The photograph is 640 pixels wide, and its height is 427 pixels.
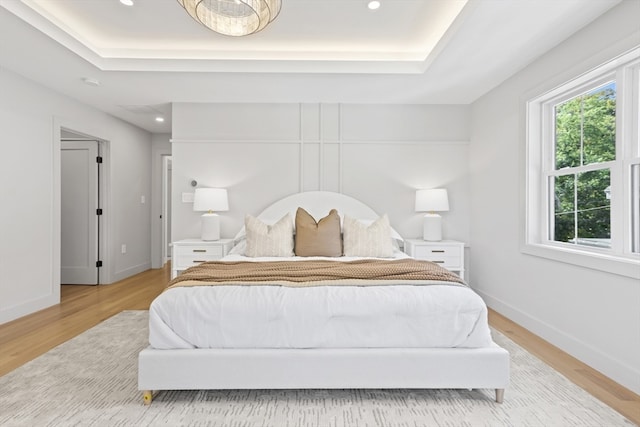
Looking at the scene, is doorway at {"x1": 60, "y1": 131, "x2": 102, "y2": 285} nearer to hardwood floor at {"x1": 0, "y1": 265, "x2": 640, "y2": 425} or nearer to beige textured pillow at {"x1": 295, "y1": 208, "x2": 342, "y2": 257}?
hardwood floor at {"x1": 0, "y1": 265, "x2": 640, "y2": 425}

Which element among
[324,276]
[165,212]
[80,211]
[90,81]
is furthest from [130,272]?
[324,276]

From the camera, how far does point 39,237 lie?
3588mm

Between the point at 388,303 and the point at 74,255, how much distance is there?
476 cm

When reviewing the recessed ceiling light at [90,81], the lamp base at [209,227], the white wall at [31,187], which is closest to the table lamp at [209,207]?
the lamp base at [209,227]

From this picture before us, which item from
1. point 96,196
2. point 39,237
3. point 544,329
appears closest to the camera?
point 544,329

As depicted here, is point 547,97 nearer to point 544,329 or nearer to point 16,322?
point 544,329

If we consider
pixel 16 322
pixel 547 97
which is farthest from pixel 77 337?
pixel 547 97

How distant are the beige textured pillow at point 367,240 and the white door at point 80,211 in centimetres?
366

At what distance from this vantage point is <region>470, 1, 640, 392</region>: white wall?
2.13m

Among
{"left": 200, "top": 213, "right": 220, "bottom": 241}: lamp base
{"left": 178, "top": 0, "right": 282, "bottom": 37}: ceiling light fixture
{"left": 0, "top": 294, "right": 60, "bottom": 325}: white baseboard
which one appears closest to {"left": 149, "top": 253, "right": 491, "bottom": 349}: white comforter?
{"left": 178, "top": 0, "right": 282, "bottom": 37}: ceiling light fixture

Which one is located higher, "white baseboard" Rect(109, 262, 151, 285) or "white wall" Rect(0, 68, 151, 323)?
"white wall" Rect(0, 68, 151, 323)

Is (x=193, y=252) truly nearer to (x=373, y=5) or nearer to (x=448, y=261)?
(x=448, y=261)

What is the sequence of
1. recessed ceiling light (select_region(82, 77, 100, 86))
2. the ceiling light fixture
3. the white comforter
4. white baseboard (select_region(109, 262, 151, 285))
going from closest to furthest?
the white comforter
the ceiling light fixture
recessed ceiling light (select_region(82, 77, 100, 86))
white baseboard (select_region(109, 262, 151, 285))

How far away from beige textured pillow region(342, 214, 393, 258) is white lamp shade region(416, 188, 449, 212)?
791 millimetres
